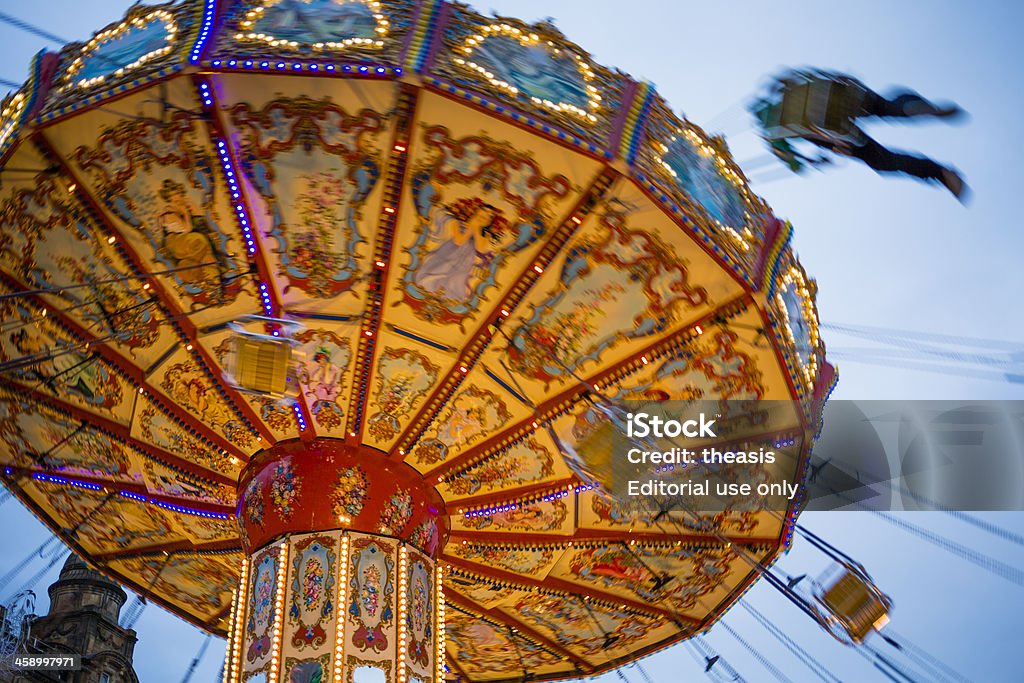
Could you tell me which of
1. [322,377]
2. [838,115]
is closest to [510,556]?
[322,377]

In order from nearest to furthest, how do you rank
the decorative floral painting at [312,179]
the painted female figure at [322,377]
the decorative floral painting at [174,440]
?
the decorative floral painting at [312,179] < the painted female figure at [322,377] < the decorative floral painting at [174,440]

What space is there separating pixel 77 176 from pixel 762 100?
17.7 feet

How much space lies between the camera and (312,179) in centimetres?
852

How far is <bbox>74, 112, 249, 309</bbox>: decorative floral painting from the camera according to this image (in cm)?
824

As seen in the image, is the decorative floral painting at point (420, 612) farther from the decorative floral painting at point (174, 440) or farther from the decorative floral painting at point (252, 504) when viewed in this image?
the decorative floral painting at point (174, 440)

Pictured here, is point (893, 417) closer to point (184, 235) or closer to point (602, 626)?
point (602, 626)

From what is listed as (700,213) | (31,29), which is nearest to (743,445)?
(700,213)

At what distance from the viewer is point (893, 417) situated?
34.3 ft

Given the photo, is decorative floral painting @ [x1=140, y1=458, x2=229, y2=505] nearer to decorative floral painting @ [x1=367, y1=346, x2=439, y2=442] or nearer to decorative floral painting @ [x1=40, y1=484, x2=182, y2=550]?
decorative floral painting @ [x1=40, y1=484, x2=182, y2=550]

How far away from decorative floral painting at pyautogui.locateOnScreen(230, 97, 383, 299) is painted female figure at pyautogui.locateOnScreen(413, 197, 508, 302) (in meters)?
0.58

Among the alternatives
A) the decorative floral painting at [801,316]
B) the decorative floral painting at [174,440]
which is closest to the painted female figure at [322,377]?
the decorative floral painting at [174,440]

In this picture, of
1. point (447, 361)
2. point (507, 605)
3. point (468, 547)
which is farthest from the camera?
point (507, 605)

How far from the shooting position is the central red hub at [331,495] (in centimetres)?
986

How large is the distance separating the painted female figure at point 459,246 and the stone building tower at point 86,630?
428 inches
